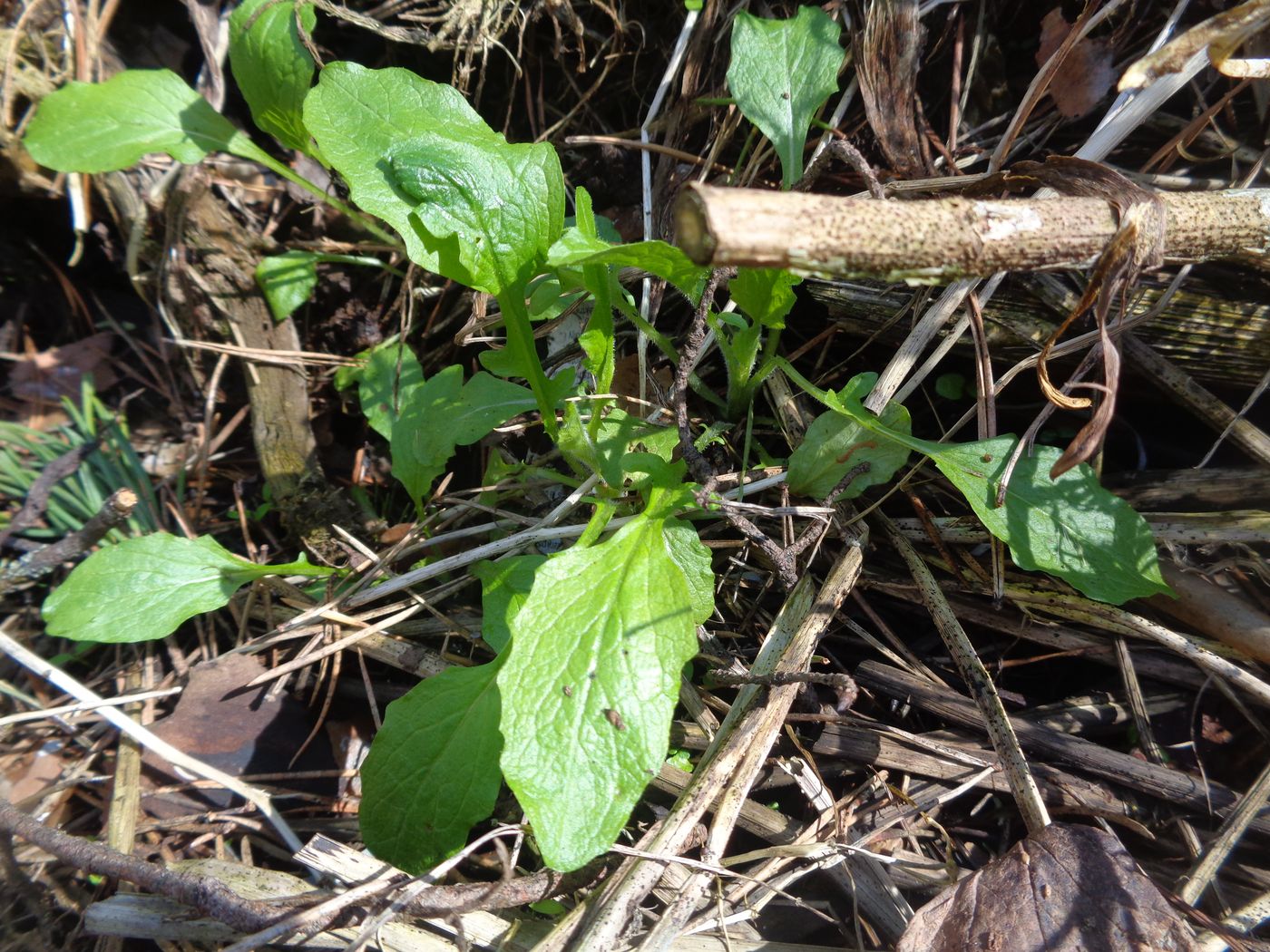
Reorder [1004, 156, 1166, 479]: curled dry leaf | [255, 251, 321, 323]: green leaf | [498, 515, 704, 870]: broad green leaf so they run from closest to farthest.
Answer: [1004, 156, 1166, 479]: curled dry leaf, [498, 515, 704, 870]: broad green leaf, [255, 251, 321, 323]: green leaf

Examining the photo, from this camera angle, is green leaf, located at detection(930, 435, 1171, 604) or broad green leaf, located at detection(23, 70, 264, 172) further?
broad green leaf, located at detection(23, 70, 264, 172)

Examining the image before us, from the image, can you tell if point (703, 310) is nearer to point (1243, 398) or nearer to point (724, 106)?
point (724, 106)

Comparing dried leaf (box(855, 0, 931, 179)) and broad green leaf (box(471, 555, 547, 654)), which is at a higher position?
dried leaf (box(855, 0, 931, 179))

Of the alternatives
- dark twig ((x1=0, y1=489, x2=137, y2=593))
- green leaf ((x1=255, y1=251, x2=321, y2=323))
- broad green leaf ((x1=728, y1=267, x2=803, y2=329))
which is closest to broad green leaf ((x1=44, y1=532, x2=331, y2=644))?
dark twig ((x1=0, y1=489, x2=137, y2=593))

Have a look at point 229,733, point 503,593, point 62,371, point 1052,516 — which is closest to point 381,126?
point 503,593

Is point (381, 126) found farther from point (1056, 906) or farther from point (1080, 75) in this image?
point (1056, 906)

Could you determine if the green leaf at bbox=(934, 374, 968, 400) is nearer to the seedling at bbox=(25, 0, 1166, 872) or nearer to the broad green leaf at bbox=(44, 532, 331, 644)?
the seedling at bbox=(25, 0, 1166, 872)

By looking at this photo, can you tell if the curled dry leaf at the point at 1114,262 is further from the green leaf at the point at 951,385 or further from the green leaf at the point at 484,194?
the green leaf at the point at 484,194

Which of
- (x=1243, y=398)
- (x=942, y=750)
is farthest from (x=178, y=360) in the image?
(x=1243, y=398)

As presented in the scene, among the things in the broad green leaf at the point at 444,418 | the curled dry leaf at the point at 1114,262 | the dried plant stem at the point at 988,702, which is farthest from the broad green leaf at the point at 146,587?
the curled dry leaf at the point at 1114,262
